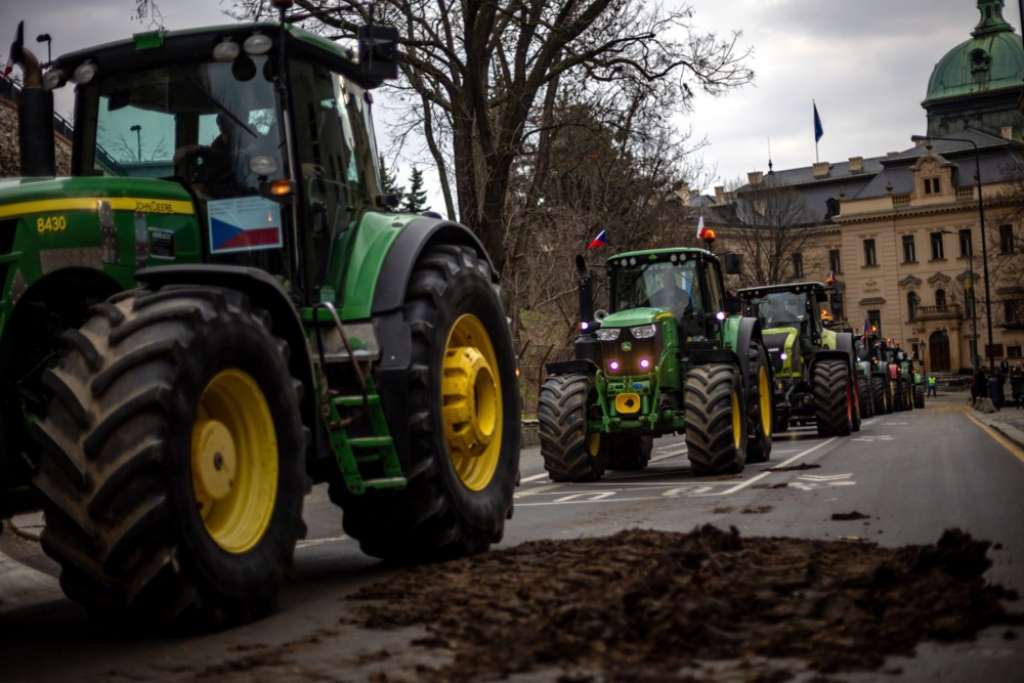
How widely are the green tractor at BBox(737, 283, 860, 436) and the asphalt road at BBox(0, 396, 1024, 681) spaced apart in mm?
5719

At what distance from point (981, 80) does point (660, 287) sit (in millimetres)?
108258

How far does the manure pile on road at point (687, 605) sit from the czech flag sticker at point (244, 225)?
6.47 ft

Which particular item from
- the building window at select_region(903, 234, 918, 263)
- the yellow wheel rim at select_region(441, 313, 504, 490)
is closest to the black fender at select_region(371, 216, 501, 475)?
the yellow wheel rim at select_region(441, 313, 504, 490)

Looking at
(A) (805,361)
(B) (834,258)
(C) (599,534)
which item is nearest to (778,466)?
(C) (599,534)

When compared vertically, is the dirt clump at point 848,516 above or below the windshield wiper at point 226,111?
below

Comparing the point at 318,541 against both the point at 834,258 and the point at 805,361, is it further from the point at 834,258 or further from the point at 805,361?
the point at 834,258

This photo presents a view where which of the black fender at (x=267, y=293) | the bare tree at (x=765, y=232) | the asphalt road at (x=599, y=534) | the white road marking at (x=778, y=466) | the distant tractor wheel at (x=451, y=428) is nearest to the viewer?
the asphalt road at (x=599, y=534)

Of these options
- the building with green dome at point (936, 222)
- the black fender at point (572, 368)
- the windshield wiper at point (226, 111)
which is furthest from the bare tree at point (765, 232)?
the windshield wiper at point (226, 111)

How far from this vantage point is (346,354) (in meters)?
7.66

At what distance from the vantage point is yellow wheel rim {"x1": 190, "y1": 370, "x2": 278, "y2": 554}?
623 cm

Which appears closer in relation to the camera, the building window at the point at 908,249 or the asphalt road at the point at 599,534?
the asphalt road at the point at 599,534

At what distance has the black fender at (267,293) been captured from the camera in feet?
21.0

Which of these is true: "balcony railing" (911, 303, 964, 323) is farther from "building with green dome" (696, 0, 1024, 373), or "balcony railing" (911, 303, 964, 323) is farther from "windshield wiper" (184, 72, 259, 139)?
"windshield wiper" (184, 72, 259, 139)

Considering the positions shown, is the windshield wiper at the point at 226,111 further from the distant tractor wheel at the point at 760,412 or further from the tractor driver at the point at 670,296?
the distant tractor wheel at the point at 760,412
